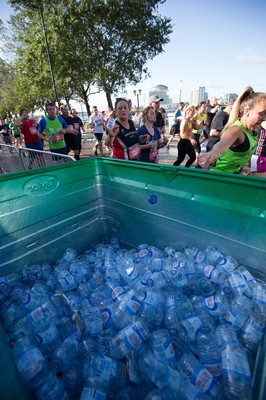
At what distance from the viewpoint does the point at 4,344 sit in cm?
93

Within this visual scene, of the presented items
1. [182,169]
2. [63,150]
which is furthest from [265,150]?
[63,150]

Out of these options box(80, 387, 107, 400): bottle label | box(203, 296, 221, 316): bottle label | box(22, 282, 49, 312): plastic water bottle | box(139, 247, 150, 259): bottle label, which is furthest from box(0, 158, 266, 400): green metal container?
box(80, 387, 107, 400): bottle label

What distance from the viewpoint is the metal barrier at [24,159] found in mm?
4715

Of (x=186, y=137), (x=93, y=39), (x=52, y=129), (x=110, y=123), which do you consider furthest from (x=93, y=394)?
(x=93, y=39)

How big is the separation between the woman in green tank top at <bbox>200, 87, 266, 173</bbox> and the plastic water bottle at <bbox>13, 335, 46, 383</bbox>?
1.76m

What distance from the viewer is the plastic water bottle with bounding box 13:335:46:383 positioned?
3.85 feet

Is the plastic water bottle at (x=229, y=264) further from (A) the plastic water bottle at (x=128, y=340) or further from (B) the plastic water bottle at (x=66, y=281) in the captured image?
(B) the plastic water bottle at (x=66, y=281)

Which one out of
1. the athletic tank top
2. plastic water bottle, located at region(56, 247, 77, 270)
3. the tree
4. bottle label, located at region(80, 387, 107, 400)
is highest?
the tree

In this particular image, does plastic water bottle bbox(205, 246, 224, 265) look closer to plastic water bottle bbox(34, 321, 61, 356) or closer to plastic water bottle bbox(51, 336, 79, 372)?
plastic water bottle bbox(51, 336, 79, 372)

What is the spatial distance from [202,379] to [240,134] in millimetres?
1968

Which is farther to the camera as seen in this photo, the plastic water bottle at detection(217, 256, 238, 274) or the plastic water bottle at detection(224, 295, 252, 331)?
the plastic water bottle at detection(217, 256, 238, 274)

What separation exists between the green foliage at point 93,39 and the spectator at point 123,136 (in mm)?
16854

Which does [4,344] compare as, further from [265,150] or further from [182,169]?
[265,150]

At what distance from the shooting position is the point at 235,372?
4.16 ft
